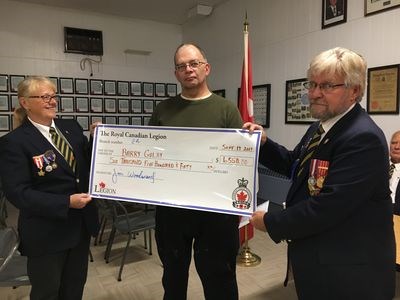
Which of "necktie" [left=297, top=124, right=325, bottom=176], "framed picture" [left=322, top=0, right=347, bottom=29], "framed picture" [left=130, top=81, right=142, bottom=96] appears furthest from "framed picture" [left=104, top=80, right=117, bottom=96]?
"necktie" [left=297, top=124, right=325, bottom=176]

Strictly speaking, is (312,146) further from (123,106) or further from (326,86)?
(123,106)

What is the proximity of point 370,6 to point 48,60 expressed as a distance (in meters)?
4.20

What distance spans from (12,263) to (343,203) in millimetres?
2006

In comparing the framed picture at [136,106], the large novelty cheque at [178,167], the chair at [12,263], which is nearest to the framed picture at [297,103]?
the large novelty cheque at [178,167]

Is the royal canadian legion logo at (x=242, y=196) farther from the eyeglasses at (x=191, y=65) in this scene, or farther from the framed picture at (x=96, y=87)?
the framed picture at (x=96, y=87)

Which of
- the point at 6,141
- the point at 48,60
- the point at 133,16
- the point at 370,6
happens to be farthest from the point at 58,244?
the point at 133,16

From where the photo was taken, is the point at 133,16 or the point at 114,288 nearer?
the point at 114,288

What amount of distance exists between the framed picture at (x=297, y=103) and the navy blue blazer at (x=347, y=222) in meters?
2.55

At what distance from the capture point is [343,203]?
1.05m

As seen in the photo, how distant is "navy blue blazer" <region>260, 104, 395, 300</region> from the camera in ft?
3.42

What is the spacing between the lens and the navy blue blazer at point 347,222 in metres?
1.04

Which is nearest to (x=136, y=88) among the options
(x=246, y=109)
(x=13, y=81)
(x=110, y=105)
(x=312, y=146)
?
(x=110, y=105)

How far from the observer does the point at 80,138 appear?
1771 mm

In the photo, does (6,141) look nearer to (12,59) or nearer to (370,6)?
(370,6)
